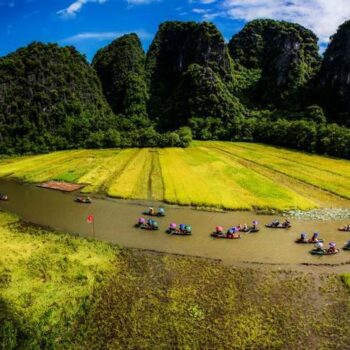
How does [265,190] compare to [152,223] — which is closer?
[152,223]

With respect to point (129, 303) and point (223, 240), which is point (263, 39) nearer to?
point (223, 240)

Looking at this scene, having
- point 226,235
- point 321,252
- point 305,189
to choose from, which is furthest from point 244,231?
point 305,189

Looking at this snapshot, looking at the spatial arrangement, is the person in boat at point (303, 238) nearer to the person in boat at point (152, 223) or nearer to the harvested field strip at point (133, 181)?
the person in boat at point (152, 223)

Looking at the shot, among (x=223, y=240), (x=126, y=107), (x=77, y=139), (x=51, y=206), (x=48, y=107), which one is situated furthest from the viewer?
(x=126, y=107)

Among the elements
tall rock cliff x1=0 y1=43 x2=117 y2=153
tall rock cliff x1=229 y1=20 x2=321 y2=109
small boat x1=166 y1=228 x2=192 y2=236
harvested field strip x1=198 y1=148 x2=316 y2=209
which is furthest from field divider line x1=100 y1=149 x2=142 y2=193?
tall rock cliff x1=229 y1=20 x2=321 y2=109

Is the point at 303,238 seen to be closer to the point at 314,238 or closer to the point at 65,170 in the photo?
the point at 314,238

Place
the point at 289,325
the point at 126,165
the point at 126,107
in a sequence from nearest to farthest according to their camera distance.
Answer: the point at 289,325
the point at 126,165
the point at 126,107

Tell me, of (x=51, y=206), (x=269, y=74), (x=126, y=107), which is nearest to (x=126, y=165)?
(x=51, y=206)
